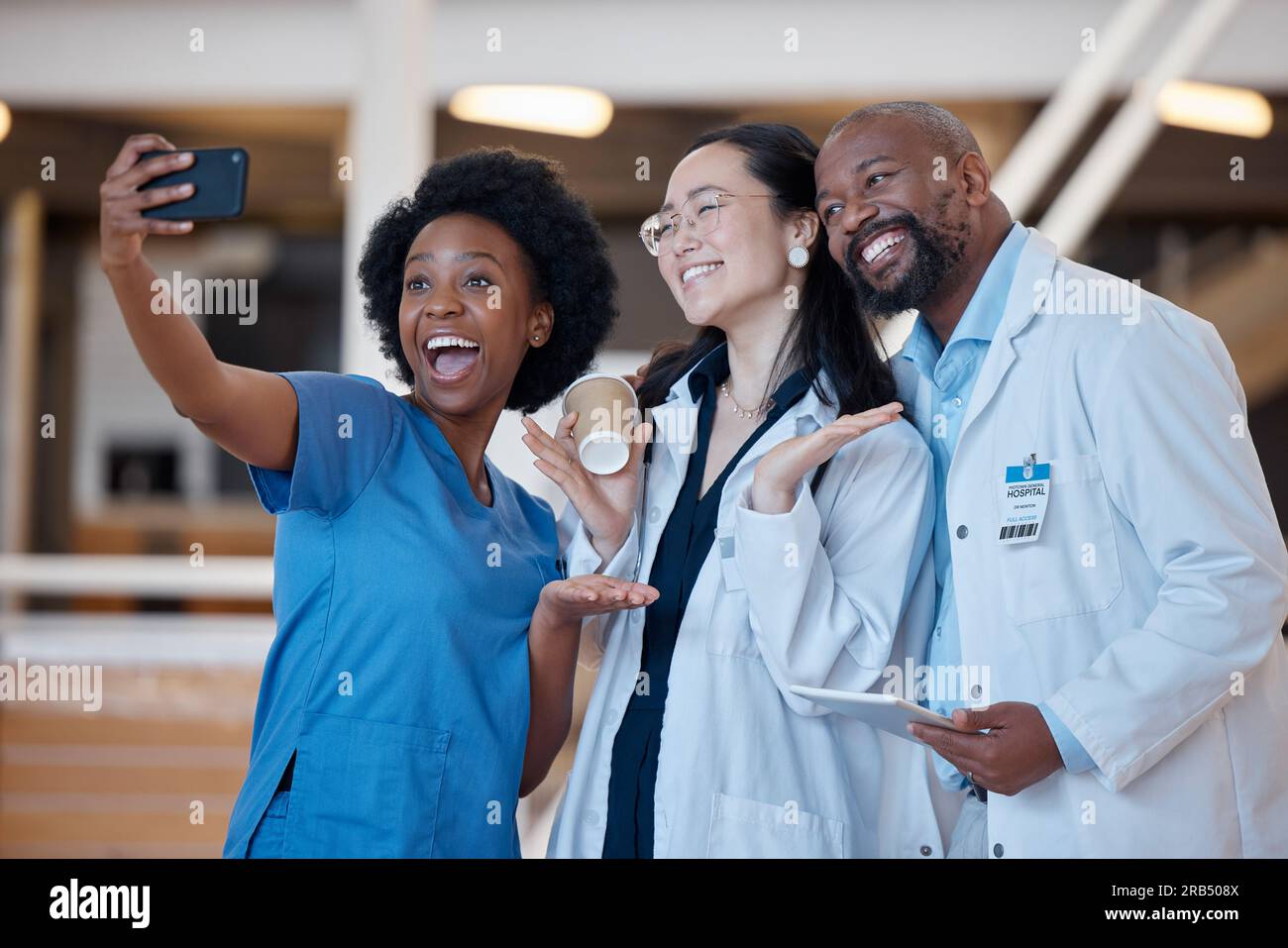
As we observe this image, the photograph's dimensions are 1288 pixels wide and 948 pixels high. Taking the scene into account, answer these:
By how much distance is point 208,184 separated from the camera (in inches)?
53.2

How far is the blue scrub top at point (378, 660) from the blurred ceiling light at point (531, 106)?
12.6 feet

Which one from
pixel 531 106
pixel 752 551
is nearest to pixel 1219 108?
pixel 531 106

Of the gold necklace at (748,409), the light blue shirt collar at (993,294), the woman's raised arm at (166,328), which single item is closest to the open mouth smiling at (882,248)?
the light blue shirt collar at (993,294)

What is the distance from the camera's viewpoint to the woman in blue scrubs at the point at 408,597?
1.62 meters

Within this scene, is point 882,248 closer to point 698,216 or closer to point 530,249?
point 698,216

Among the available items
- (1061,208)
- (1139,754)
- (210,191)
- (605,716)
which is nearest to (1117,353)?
(1139,754)

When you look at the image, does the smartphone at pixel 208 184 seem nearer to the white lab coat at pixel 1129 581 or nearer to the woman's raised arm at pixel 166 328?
the woman's raised arm at pixel 166 328

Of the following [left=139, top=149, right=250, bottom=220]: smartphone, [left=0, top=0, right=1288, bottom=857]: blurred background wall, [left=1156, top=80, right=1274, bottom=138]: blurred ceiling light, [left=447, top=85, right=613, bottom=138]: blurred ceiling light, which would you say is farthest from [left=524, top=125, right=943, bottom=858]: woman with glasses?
[left=1156, top=80, right=1274, bottom=138]: blurred ceiling light

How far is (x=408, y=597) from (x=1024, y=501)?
2.66 feet

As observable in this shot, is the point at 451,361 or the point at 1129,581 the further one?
the point at 451,361

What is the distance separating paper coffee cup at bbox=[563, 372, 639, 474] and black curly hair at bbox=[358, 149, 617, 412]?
9.9 inches

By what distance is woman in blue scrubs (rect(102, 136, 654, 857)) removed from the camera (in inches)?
63.9

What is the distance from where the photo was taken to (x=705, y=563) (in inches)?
69.7
